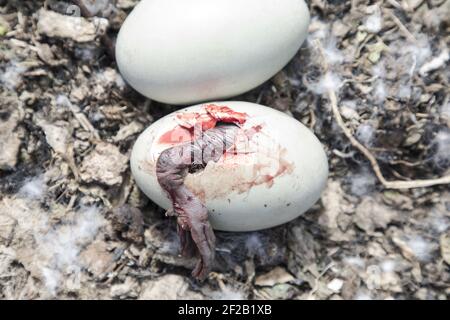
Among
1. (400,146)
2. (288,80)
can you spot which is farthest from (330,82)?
(400,146)

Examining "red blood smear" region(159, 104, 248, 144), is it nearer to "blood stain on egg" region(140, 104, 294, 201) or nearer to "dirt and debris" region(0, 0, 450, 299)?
"blood stain on egg" region(140, 104, 294, 201)

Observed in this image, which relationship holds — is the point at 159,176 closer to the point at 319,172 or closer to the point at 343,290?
the point at 319,172

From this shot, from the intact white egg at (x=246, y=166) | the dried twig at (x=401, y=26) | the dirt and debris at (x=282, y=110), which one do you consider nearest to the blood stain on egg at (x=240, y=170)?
the intact white egg at (x=246, y=166)

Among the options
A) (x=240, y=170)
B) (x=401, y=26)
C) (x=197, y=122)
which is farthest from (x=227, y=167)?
(x=401, y=26)

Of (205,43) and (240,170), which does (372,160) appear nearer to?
(240,170)

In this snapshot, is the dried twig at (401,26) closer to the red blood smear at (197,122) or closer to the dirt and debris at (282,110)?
the dirt and debris at (282,110)
